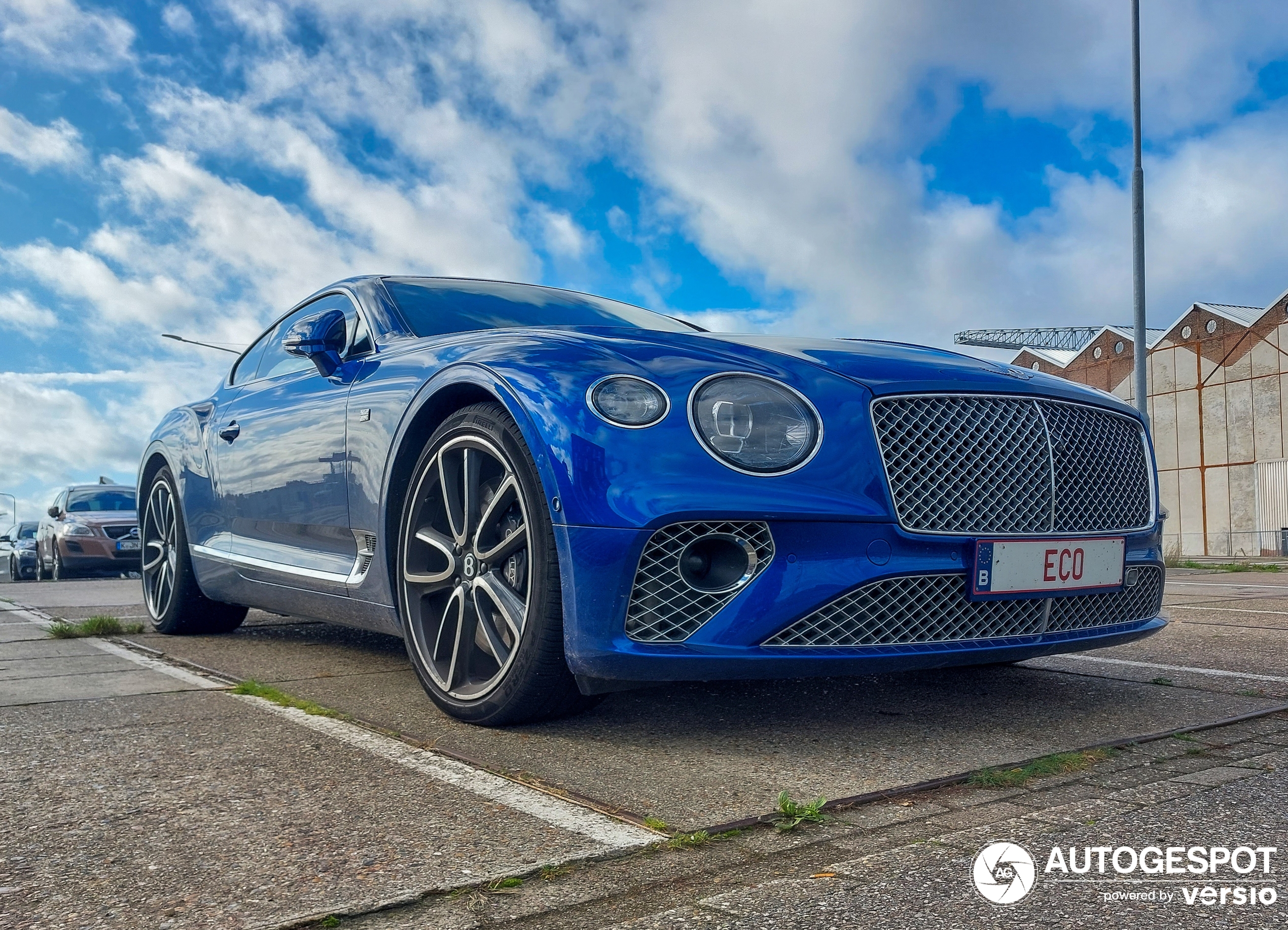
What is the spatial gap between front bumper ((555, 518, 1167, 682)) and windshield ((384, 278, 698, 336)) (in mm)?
1270

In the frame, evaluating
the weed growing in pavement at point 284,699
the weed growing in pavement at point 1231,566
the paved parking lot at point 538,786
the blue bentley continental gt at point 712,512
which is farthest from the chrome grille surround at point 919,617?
the weed growing in pavement at point 1231,566

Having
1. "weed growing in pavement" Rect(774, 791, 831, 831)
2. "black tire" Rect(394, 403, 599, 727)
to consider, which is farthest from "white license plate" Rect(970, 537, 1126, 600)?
"black tire" Rect(394, 403, 599, 727)

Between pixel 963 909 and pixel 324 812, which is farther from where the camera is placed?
pixel 324 812

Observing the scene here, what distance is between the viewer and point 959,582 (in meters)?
2.70

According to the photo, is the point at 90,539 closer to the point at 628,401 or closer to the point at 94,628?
the point at 94,628

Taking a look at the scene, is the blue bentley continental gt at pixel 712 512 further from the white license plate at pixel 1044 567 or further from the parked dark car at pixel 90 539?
the parked dark car at pixel 90 539

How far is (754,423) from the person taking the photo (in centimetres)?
258

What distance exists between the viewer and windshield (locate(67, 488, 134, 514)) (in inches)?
610

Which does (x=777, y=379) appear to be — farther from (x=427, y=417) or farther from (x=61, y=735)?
(x=61, y=735)

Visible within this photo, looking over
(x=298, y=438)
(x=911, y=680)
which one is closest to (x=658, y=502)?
(x=911, y=680)

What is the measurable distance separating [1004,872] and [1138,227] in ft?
45.9

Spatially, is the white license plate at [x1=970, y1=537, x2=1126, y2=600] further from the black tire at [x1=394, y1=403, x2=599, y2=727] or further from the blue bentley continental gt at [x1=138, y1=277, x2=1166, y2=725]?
the black tire at [x1=394, y1=403, x2=599, y2=727]

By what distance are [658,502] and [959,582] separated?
0.80 m

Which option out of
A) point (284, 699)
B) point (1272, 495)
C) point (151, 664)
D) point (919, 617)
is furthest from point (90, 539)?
point (1272, 495)
